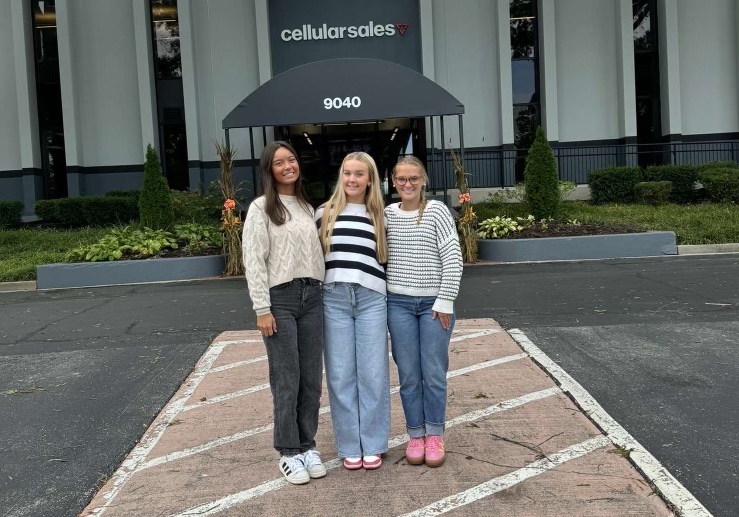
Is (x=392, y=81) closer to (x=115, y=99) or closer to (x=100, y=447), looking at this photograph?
(x=100, y=447)

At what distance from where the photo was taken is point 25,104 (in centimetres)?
2136

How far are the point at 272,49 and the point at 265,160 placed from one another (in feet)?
62.6

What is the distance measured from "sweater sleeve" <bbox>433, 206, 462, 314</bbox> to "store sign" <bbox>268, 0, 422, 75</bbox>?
729 inches

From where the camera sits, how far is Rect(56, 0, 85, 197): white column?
2116 cm

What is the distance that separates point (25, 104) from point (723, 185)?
20239mm

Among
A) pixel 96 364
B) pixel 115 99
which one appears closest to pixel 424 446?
pixel 96 364

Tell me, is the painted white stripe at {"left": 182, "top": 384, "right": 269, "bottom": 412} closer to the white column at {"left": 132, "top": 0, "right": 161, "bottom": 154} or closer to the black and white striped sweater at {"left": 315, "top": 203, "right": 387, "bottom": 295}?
the black and white striped sweater at {"left": 315, "top": 203, "right": 387, "bottom": 295}

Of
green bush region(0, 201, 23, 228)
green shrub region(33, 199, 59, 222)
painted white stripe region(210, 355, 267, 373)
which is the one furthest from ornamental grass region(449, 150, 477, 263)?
green bush region(0, 201, 23, 228)

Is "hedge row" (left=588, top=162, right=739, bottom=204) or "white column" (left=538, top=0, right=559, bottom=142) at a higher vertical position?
"white column" (left=538, top=0, right=559, bottom=142)

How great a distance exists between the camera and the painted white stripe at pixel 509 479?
3.15m

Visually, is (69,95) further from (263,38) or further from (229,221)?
(229,221)

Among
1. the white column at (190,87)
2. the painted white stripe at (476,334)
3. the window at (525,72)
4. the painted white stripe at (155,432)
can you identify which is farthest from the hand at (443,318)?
the window at (525,72)

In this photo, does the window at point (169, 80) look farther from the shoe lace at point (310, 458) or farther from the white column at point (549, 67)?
the shoe lace at point (310, 458)

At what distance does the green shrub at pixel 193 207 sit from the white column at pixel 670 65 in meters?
14.5
